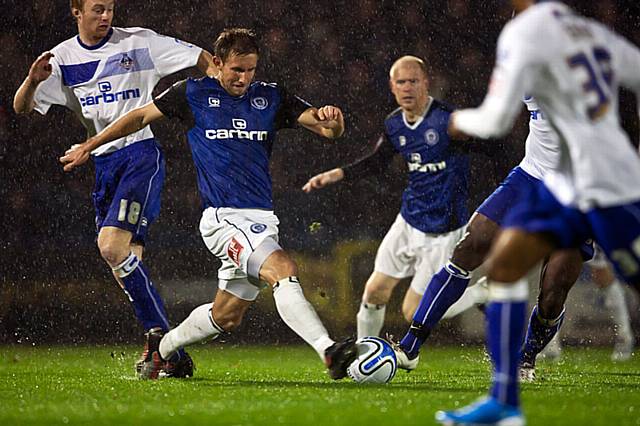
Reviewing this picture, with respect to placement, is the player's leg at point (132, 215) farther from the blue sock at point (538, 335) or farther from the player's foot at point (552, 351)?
the player's foot at point (552, 351)

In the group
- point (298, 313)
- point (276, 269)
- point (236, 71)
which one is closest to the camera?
point (298, 313)

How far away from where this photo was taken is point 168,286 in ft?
35.8

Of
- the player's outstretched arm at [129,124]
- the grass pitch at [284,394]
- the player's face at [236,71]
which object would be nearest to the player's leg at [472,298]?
the grass pitch at [284,394]

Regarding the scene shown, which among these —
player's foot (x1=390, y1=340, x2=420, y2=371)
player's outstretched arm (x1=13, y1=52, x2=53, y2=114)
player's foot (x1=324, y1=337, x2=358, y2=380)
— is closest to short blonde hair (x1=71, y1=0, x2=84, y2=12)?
player's outstretched arm (x1=13, y1=52, x2=53, y2=114)

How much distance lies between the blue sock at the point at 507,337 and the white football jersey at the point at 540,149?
2.42m

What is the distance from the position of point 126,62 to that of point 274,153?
478 centimetres

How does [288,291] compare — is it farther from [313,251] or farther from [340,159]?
[340,159]

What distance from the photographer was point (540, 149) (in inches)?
253

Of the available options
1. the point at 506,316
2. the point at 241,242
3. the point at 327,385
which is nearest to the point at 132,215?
the point at 241,242

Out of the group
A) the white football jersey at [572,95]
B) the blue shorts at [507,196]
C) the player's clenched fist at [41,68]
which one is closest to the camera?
the white football jersey at [572,95]

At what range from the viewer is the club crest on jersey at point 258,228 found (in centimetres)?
610

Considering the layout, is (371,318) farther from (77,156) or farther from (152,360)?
(77,156)

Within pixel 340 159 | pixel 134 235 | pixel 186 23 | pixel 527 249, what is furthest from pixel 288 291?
pixel 186 23

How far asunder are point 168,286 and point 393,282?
331 centimetres
